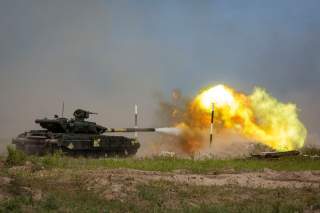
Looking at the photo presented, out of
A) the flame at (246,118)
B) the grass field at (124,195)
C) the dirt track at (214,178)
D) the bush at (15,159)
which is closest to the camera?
the grass field at (124,195)

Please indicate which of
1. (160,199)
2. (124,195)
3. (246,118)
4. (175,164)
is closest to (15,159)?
(175,164)

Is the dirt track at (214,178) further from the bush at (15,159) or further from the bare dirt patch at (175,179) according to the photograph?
the bush at (15,159)

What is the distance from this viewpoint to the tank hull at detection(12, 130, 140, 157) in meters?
28.1

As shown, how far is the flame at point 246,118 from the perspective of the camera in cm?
3631

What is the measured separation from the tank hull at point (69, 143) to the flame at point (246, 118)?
7635 mm

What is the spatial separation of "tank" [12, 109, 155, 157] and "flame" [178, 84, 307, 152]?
7.11 meters

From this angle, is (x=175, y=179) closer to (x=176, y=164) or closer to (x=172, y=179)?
(x=172, y=179)

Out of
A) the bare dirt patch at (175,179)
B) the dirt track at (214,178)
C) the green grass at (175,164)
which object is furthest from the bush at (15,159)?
Result: the dirt track at (214,178)

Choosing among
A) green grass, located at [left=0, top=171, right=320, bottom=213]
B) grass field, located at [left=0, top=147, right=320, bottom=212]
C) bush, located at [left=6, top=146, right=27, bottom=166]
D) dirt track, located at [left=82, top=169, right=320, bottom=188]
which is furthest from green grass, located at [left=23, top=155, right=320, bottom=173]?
green grass, located at [left=0, top=171, right=320, bottom=213]

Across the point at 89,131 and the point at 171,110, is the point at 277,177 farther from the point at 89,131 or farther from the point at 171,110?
the point at 171,110

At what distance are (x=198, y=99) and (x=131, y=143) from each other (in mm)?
7126

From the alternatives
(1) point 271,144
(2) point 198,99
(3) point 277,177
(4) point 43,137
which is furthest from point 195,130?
(3) point 277,177

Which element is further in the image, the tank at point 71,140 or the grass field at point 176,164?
the tank at point 71,140

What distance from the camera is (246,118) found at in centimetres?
3653
